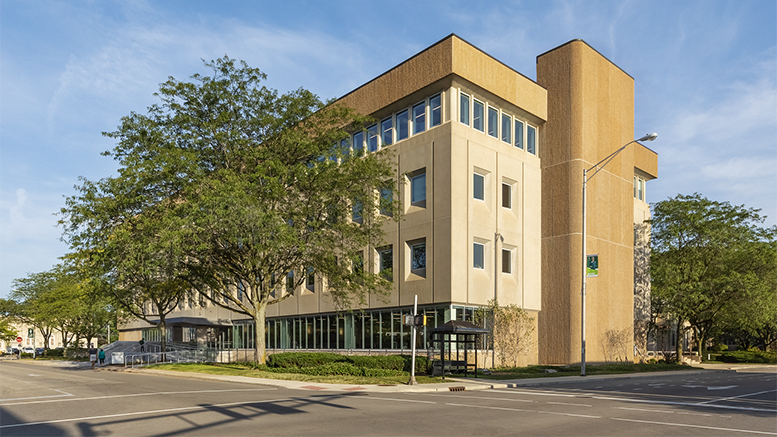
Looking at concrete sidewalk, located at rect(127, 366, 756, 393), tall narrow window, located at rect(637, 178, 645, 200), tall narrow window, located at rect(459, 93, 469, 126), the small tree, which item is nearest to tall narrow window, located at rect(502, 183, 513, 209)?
tall narrow window, located at rect(459, 93, 469, 126)

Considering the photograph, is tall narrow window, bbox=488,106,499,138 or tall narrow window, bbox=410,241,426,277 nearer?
tall narrow window, bbox=410,241,426,277

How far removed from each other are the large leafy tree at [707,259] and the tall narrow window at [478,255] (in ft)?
A: 62.4

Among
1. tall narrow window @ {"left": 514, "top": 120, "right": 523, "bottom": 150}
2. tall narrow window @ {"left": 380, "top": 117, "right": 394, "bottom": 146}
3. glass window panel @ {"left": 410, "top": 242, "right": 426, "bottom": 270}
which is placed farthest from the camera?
tall narrow window @ {"left": 514, "top": 120, "right": 523, "bottom": 150}

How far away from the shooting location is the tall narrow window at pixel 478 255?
34906 mm

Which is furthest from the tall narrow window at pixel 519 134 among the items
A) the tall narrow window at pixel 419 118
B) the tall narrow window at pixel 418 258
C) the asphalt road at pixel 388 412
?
the asphalt road at pixel 388 412

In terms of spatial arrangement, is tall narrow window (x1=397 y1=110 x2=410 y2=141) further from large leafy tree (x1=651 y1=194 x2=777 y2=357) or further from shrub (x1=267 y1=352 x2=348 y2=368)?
large leafy tree (x1=651 y1=194 x2=777 y2=357)

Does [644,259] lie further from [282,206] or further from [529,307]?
[282,206]

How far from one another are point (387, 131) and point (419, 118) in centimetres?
300

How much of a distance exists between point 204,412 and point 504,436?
7457 mm

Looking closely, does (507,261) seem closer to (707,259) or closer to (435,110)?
(435,110)

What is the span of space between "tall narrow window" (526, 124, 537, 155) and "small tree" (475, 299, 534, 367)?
10567 millimetres

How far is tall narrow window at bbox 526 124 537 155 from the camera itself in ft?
130

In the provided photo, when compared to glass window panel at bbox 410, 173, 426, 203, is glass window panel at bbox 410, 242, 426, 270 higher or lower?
lower

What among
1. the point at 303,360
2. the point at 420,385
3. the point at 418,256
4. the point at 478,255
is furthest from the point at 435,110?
the point at 420,385
